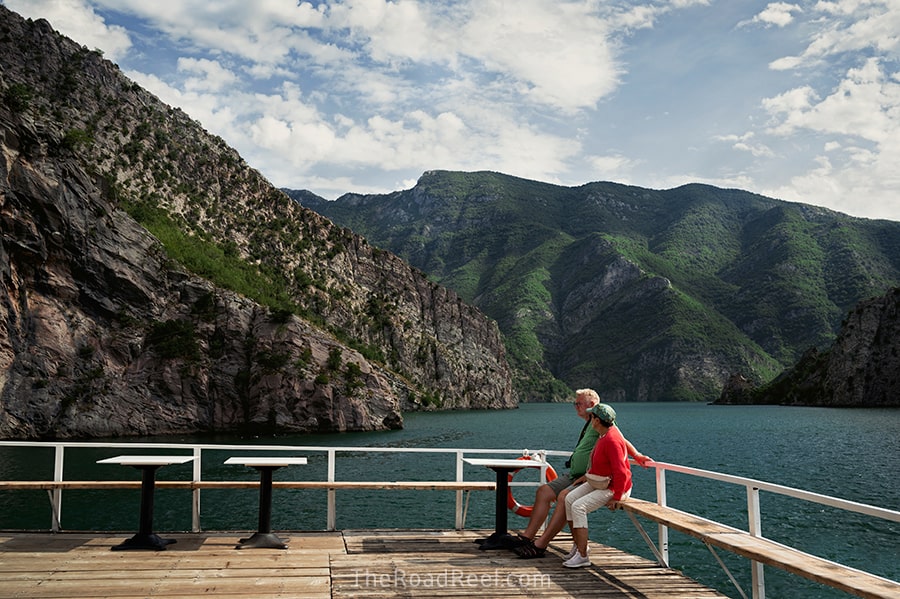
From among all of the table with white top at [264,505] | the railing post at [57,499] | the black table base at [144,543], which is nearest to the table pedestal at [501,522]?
the table with white top at [264,505]

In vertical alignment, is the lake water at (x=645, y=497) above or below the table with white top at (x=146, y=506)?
below

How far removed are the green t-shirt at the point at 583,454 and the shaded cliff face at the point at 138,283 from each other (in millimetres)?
54648

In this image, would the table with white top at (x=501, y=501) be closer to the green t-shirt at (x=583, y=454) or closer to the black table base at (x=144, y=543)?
the green t-shirt at (x=583, y=454)

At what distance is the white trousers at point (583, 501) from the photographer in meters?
8.20

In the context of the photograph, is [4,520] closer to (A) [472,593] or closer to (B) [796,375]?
(A) [472,593]

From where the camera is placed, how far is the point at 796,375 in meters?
147

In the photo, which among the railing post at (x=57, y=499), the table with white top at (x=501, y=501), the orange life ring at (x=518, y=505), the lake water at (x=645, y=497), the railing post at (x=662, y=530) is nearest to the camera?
the railing post at (x=662, y=530)

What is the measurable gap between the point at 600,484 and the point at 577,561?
3.30 ft

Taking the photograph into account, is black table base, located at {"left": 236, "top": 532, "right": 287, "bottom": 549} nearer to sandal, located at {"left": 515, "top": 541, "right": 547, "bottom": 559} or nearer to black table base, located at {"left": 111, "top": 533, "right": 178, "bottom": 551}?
black table base, located at {"left": 111, "top": 533, "right": 178, "bottom": 551}

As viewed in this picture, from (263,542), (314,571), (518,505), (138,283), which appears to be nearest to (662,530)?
(518,505)

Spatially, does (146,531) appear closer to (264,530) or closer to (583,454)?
(264,530)

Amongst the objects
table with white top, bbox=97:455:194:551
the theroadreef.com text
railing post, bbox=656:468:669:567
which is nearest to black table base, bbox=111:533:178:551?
table with white top, bbox=97:455:194:551

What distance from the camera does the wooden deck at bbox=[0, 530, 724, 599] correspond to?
691cm

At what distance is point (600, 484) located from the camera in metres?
8.28
